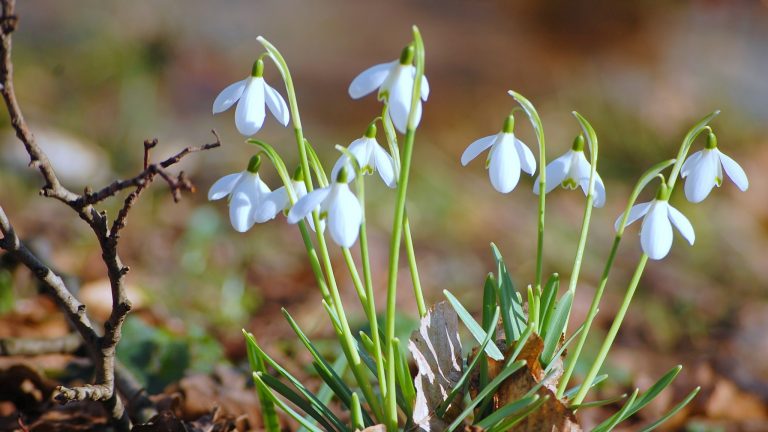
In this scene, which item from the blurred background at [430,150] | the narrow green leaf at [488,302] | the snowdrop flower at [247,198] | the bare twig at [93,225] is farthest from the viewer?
the blurred background at [430,150]

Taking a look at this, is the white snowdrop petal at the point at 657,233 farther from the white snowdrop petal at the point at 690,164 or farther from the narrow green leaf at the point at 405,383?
the narrow green leaf at the point at 405,383

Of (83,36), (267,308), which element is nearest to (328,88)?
(83,36)

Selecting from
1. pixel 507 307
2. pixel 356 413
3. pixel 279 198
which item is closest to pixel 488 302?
pixel 507 307

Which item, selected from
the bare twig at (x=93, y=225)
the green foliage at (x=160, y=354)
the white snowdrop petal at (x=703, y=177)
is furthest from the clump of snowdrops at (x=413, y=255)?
the green foliage at (x=160, y=354)

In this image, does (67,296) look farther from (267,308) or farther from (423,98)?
(267,308)

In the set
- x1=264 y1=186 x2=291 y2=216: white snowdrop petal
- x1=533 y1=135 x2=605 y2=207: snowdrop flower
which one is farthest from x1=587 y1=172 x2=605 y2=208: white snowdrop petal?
x1=264 y1=186 x2=291 y2=216: white snowdrop petal

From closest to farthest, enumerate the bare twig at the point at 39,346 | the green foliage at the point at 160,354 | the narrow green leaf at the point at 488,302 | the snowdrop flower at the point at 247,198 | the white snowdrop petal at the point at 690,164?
1. the snowdrop flower at the point at 247,198
2. the white snowdrop petal at the point at 690,164
3. the narrow green leaf at the point at 488,302
4. the bare twig at the point at 39,346
5. the green foliage at the point at 160,354

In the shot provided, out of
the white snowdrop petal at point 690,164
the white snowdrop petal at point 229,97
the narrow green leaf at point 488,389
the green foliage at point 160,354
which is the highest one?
the green foliage at point 160,354
